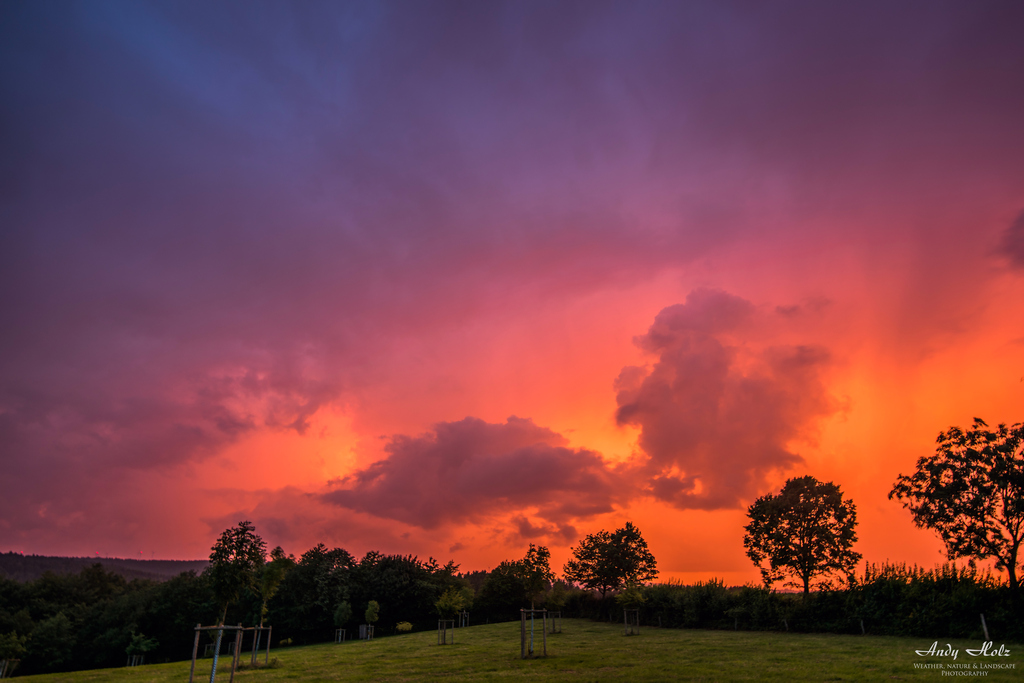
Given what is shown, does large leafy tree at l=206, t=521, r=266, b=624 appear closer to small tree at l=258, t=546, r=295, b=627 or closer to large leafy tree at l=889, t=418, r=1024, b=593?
small tree at l=258, t=546, r=295, b=627

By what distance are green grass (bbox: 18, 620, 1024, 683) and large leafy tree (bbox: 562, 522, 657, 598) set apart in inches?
1771

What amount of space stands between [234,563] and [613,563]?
65.7 meters

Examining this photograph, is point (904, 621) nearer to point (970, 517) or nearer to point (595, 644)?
point (970, 517)

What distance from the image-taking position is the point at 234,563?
34.3 m

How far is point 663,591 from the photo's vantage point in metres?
61.1

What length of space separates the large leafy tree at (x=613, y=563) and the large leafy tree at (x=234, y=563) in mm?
63707

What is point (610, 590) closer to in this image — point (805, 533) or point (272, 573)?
point (805, 533)

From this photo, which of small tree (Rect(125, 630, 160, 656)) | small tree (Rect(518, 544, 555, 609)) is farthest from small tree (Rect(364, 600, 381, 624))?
small tree (Rect(125, 630, 160, 656))

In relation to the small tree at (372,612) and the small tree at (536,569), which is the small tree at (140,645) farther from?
the small tree at (536,569)

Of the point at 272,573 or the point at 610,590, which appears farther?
the point at 610,590

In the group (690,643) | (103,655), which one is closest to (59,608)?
(103,655)

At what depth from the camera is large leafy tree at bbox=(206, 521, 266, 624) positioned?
34000 mm
